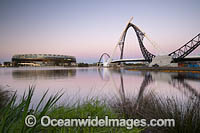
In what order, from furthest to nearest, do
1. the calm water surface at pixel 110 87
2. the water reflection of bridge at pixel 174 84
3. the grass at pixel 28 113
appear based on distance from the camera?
the calm water surface at pixel 110 87 → the water reflection of bridge at pixel 174 84 → the grass at pixel 28 113

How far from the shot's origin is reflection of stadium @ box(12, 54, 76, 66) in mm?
74812

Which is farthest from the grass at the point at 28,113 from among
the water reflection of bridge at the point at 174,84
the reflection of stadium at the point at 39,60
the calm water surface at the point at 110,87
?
the reflection of stadium at the point at 39,60

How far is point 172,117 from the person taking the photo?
1.88 metres

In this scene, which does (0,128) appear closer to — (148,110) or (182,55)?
(148,110)

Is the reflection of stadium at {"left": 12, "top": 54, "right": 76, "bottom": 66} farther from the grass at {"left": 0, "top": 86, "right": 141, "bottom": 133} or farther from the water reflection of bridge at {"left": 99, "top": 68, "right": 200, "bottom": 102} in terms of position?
the grass at {"left": 0, "top": 86, "right": 141, "bottom": 133}

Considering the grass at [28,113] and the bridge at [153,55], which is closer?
the grass at [28,113]

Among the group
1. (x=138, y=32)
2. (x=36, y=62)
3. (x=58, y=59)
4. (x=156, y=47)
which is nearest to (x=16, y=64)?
(x=36, y=62)

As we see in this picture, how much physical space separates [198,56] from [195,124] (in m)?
44.7

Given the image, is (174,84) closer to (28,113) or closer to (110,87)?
(110,87)

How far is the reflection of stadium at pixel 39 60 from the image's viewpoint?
74812 mm

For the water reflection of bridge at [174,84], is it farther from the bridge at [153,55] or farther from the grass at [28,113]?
the bridge at [153,55]

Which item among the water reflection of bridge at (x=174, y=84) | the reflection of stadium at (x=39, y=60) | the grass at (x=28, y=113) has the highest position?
the reflection of stadium at (x=39, y=60)

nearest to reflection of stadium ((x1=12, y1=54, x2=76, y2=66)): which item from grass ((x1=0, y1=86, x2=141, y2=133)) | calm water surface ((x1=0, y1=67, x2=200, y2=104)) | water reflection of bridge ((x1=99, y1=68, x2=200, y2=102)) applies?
calm water surface ((x1=0, y1=67, x2=200, y2=104))

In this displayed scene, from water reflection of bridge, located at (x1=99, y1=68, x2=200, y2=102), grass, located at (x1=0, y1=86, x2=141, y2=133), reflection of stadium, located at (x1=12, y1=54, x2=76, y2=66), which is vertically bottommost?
water reflection of bridge, located at (x1=99, y1=68, x2=200, y2=102)
